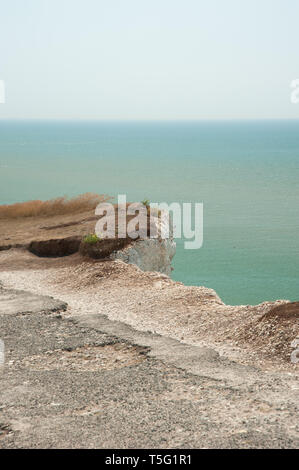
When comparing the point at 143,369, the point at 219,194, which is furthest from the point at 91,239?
the point at 219,194

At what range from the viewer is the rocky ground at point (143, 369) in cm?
756

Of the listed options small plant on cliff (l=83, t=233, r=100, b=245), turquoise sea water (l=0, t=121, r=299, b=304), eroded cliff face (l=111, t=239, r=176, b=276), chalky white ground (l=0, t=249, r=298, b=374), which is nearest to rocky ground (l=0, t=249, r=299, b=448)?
chalky white ground (l=0, t=249, r=298, b=374)

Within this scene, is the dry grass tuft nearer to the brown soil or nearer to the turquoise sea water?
the brown soil

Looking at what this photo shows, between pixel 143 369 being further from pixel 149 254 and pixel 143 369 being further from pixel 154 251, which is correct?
pixel 154 251

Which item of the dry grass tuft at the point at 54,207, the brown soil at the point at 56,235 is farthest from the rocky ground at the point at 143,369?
the dry grass tuft at the point at 54,207

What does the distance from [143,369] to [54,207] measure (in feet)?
68.3

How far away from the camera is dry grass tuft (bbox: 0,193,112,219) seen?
1161 inches

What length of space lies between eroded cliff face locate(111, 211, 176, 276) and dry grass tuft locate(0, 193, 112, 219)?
278 inches

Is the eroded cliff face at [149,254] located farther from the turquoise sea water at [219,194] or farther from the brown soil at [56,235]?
the turquoise sea water at [219,194]

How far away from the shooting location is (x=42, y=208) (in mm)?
30328

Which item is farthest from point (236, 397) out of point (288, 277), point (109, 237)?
point (288, 277)

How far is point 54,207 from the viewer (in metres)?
30.1

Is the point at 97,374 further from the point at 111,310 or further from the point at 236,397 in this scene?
the point at 111,310

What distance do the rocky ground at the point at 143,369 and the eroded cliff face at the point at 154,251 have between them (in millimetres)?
2448
